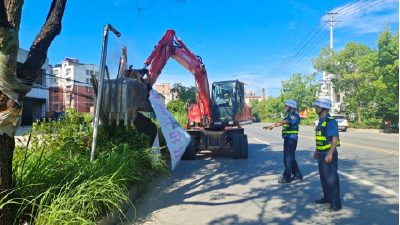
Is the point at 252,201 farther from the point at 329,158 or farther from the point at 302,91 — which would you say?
the point at 302,91

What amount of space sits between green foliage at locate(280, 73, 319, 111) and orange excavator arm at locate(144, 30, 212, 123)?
38.8 m

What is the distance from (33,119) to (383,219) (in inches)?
1378

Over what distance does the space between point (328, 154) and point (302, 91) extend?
4499 cm

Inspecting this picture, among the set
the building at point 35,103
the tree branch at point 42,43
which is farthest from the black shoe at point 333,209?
the building at point 35,103

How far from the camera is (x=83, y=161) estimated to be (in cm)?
487

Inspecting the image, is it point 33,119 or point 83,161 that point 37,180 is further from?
point 33,119

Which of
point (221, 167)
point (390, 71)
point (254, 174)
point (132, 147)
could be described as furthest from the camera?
point (390, 71)

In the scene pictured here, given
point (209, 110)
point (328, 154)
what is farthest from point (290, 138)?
point (209, 110)

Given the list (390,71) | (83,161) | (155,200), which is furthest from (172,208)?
(390,71)

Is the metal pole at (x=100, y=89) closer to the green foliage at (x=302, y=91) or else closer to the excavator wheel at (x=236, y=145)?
the excavator wheel at (x=236, y=145)

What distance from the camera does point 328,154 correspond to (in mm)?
4648

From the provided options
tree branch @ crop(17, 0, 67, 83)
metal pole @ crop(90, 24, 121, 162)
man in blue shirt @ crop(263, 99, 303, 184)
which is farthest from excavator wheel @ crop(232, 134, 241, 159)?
tree branch @ crop(17, 0, 67, 83)

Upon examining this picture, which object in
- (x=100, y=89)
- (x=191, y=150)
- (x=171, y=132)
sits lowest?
(x=191, y=150)

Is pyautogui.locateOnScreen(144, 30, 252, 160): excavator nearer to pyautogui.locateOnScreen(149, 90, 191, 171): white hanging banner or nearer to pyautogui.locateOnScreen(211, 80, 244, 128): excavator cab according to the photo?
pyautogui.locateOnScreen(211, 80, 244, 128): excavator cab
